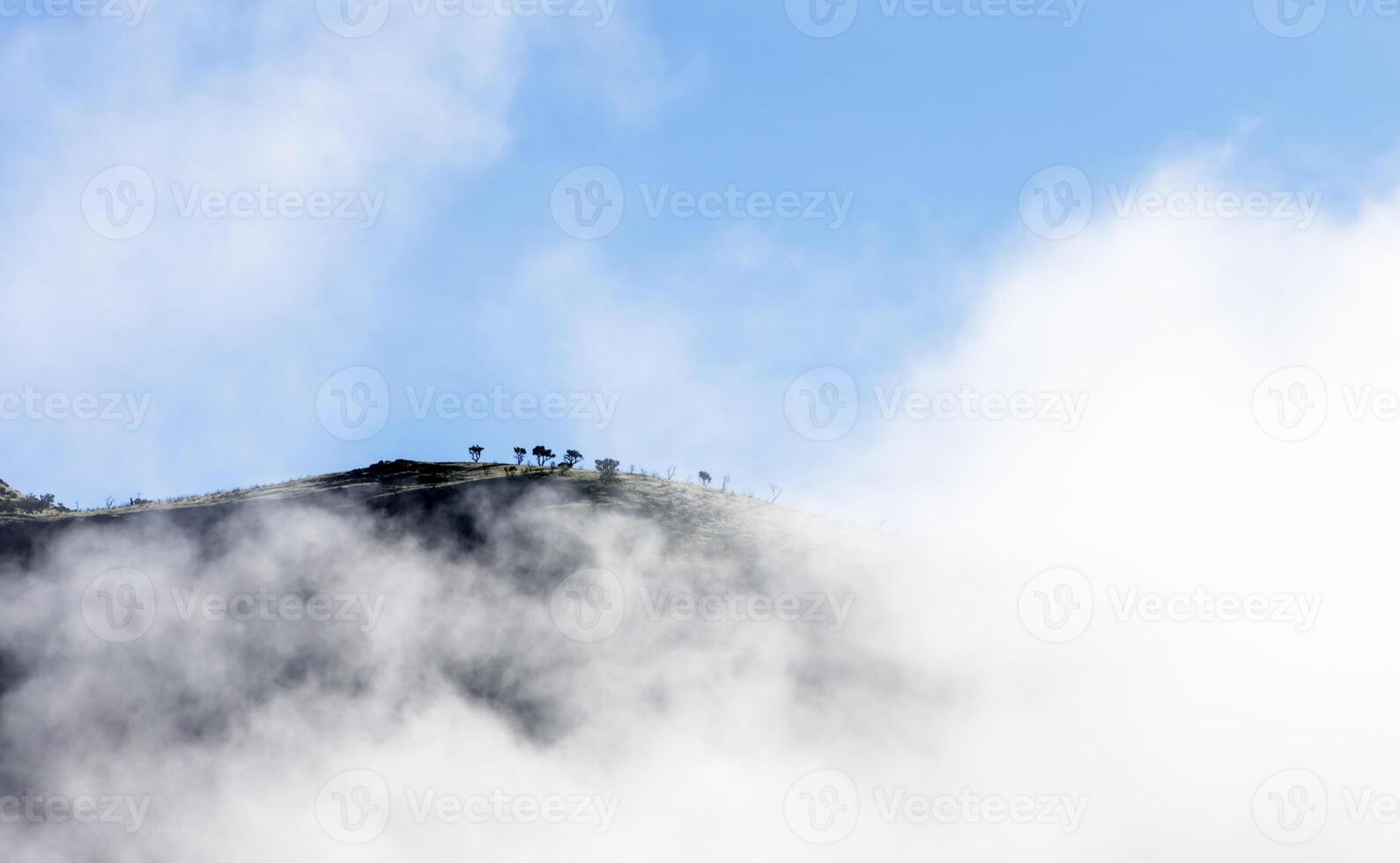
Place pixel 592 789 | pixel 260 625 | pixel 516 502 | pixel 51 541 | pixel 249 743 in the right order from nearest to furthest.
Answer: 1. pixel 592 789
2. pixel 249 743
3. pixel 260 625
4. pixel 51 541
5. pixel 516 502

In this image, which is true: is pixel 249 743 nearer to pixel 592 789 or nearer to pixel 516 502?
pixel 592 789

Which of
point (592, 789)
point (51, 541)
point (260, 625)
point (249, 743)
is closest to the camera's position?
point (592, 789)

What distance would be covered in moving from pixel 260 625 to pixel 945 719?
104 ft

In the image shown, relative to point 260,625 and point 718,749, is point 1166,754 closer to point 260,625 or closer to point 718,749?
point 718,749

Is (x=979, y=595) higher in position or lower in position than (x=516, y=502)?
lower

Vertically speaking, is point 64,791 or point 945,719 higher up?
point 945,719

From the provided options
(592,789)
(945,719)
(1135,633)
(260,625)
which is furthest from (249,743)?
(1135,633)

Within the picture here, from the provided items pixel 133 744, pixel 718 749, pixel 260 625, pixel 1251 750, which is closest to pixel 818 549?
pixel 718 749

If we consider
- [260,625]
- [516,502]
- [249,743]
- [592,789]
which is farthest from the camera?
[516,502]

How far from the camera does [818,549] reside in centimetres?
6334

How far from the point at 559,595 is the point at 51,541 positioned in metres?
27.3

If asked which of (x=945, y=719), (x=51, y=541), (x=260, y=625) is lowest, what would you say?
(x=945, y=719)

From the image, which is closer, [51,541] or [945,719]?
[945,719]

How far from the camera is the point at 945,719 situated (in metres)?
49.6
